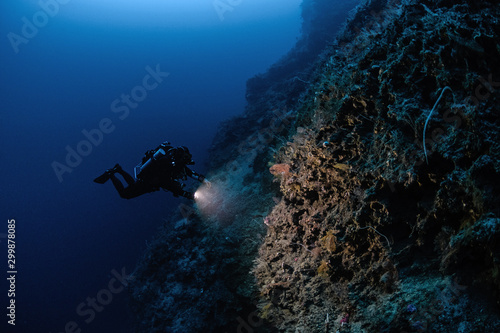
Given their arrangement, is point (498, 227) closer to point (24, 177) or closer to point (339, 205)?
point (339, 205)

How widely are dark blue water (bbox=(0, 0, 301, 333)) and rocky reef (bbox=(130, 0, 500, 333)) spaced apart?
12485 millimetres

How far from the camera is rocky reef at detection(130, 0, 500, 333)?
1737mm

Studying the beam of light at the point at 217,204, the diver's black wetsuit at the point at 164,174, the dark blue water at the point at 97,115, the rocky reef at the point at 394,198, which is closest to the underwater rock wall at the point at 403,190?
the rocky reef at the point at 394,198

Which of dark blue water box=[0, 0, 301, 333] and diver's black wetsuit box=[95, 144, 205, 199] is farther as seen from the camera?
dark blue water box=[0, 0, 301, 333]

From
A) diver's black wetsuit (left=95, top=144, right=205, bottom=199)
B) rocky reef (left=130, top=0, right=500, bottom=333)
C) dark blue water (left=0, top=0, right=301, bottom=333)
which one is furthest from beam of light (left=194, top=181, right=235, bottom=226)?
dark blue water (left=0, top=0, right=301, bottom=333)

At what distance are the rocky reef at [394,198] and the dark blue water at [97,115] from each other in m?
12.5

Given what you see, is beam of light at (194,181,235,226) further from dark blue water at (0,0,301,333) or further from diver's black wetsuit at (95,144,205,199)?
dark blue water at (0,0,301,333)

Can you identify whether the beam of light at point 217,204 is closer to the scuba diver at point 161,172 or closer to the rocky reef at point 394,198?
the scuba diver at point 161,172

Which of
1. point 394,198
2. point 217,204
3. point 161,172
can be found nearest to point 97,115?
point 217,204

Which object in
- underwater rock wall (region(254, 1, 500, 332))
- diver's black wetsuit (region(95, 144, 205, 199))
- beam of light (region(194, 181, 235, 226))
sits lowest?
underwater rock wall (region(254, 1, 500, 332))

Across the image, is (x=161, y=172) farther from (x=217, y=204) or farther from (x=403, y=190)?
(x=403, y=190)

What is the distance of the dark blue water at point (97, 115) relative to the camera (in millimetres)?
28094

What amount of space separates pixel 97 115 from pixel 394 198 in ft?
292

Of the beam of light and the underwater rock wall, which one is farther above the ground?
the beam of light
